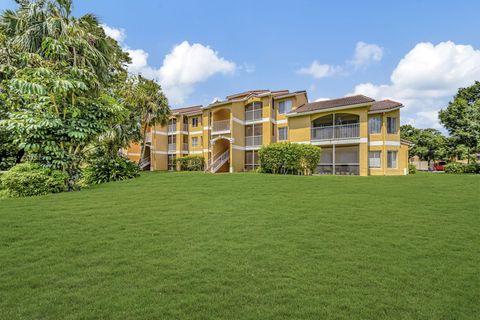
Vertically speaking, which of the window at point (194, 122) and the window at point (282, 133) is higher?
the window at point (194, 122)

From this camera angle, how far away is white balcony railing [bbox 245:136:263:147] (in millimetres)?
27664

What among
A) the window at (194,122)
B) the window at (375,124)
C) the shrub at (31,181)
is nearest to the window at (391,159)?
the window at (375,124)

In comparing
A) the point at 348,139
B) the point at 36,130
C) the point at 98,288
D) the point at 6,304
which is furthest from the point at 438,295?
the point at 348,139

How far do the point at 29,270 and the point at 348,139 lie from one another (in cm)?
2324

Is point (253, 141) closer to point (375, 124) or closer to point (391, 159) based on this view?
point (375, 124)

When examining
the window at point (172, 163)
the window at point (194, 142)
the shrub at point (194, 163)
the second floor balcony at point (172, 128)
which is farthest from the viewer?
the second floor balcony at point (172, 128)

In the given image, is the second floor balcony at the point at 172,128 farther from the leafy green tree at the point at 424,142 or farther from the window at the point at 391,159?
the leafy green tree at the point at 424,142

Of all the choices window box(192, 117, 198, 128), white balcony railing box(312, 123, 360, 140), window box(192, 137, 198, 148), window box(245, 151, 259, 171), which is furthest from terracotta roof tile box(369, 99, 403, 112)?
window box(192, 117, 198, 128)

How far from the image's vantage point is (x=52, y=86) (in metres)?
11.3

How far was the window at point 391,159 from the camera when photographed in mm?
22953

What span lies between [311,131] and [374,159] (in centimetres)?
591

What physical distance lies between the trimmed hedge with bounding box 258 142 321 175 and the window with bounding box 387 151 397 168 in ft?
21.7

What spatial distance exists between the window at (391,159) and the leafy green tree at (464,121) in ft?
26.3

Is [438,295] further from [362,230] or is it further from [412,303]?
[362,230]
